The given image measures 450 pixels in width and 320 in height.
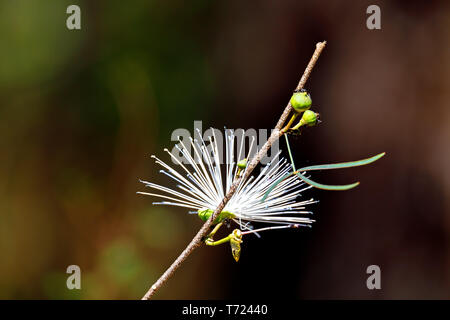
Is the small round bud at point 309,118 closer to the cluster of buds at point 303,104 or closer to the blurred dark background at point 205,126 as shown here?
the cluster of buds at point 303,104

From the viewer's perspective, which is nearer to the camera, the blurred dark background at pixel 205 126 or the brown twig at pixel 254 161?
the brown twig at pixel 254 161

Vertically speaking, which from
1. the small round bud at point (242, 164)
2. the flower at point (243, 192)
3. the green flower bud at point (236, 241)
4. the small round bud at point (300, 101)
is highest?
the small round bud at point (300, 101)

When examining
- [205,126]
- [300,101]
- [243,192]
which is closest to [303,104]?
[300,101]

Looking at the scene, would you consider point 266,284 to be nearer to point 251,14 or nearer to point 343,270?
point 343,270

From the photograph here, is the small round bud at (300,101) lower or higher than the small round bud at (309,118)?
higher

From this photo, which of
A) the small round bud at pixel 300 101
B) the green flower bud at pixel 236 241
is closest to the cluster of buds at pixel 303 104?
the small round bud at pixel 300 101

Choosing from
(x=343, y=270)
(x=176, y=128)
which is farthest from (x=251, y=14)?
(x=343, y=270)

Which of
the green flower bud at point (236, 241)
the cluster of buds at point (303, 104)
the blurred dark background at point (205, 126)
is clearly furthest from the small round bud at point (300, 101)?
the blurred dark background at point (205, 126)
